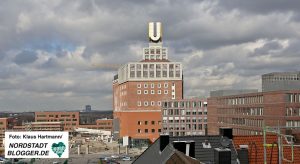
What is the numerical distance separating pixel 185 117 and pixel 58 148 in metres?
121

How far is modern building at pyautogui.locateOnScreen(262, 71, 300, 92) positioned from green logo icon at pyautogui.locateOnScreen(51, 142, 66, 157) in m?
68.8

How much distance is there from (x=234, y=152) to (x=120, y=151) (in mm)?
144429

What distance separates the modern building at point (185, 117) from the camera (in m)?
171

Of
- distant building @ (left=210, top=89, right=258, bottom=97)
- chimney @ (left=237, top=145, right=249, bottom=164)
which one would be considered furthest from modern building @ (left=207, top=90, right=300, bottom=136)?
chimney @ (left=237, top=145, right=249, bottom=164)

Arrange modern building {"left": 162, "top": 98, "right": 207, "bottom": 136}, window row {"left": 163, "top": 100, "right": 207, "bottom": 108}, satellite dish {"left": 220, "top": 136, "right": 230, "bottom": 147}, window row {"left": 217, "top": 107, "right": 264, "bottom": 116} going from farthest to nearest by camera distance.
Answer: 1. window row {"left": 163, "top": 100, "right": 207, "bottom": 108}
2. modern building {"left": 162, "top": 98, "right": 207, "bottom": 136}
3. window row {"left": 217, "top": 107, "right": 264, "bottom": 116}
4. satellite dish {"left": 220, "top": 136, "right": 230, "bottom": 147}

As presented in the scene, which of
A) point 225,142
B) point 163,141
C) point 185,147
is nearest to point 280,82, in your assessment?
point 225,142

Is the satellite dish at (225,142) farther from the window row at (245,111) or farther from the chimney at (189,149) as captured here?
the window row at (245,111)

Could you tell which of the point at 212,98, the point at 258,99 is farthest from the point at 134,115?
the point at 258,99

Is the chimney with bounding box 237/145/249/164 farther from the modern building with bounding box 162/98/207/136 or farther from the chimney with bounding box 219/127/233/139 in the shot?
the modern building with bounding box 162/98/207/136

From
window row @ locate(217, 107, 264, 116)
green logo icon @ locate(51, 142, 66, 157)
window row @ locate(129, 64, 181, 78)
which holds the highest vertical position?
window row @ locate(129, 64, 181, 78)

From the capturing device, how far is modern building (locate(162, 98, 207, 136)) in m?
171

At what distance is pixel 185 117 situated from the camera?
172 metres

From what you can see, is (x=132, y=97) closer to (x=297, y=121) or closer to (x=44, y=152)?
(x=297, y=121)

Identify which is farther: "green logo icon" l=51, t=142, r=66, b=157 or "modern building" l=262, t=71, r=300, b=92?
"modern building" l=262, t=71, r=300, b=92
